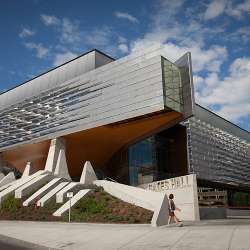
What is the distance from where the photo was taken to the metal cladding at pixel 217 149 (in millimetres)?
72938

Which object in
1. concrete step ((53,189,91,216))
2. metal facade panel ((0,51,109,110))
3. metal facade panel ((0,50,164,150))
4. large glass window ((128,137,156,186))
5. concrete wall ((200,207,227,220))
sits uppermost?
metal facade panel ((0,51,109,110))

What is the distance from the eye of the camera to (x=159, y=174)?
51.7 metres

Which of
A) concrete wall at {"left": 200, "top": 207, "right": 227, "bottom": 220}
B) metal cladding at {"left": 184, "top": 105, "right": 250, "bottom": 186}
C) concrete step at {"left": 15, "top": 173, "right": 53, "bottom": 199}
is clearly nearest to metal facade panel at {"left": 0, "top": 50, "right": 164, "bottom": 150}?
concrete step at {"left": 15, "top": 173, "right": 53, "bottom": 199}

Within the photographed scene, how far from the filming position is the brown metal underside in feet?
142

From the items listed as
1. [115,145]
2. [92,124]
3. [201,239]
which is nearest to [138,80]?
[92,124]

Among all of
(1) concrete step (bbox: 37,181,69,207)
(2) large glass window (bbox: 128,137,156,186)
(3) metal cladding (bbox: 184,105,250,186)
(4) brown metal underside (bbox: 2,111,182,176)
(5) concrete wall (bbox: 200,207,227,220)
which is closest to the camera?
(1) concrete step (bbox: 37,181,69,207)

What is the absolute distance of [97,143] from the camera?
50.7 meters

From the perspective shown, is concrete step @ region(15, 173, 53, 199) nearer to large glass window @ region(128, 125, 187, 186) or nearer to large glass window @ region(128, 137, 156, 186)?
large glass window @ region(128, 137, 156, 186)

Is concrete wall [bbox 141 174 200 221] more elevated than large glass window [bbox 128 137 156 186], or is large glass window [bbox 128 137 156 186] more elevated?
large glass window [bbox 128 137 156 186]

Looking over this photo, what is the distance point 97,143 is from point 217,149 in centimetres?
4008

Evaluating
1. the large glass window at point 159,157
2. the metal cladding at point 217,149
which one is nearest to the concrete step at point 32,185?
the large glass window at point 159,157

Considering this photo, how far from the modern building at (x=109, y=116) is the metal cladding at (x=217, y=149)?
13436 millimetres

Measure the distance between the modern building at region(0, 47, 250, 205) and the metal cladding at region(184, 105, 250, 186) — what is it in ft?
44.1

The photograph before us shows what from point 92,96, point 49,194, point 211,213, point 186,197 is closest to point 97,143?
point 92,96
